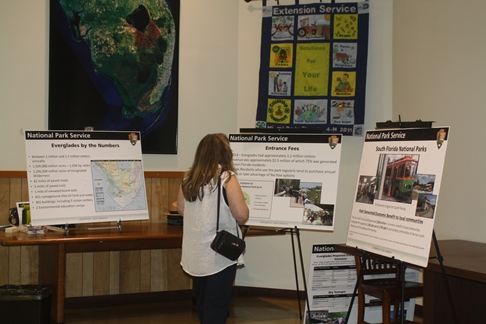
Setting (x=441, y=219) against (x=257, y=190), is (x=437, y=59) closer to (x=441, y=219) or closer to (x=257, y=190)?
(x=441, y=219)

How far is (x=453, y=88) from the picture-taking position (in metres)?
4.86

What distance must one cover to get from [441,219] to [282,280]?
1.64m

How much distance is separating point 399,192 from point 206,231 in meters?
1.14

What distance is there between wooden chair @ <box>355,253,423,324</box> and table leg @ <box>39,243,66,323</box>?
6.86 feet

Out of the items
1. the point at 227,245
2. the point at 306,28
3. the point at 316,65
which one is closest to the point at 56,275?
the point at 227,245

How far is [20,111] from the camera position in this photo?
17.1ft

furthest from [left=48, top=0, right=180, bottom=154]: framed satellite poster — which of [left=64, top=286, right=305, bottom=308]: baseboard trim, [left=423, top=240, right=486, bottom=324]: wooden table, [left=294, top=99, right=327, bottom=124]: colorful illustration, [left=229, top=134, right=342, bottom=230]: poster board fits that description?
[left=423, top=240, right=486, bottom=324]: wooden table

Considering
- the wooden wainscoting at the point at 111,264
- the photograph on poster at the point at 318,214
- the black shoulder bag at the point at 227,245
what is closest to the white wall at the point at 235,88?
the wooden wainscoting at the point at 111,264

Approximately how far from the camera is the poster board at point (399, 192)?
333cm

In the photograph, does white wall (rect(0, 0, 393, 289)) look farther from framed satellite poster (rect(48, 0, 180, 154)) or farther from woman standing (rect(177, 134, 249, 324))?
woman standing (rect(177, 134, 249, 324))

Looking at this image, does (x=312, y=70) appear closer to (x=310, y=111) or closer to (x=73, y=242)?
(x=310, y=111)

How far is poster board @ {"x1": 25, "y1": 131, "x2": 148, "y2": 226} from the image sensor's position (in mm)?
4500

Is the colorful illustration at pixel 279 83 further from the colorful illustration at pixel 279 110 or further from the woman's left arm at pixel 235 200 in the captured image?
the woman's left arm at pixel 235 200

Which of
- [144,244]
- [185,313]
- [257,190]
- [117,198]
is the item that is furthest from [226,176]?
[185,313]
